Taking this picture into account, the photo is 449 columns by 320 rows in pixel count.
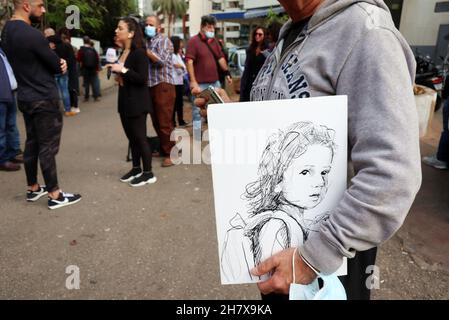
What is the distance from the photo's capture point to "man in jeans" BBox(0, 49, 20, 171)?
14.9 feet

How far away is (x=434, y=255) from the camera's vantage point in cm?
279

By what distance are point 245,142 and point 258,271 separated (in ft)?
1.27

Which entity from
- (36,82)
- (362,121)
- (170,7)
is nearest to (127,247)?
(36,82)

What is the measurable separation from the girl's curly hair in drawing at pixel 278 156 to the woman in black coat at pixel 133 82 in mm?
3186

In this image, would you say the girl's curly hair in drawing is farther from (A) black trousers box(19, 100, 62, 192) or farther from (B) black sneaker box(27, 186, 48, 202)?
(B) black sneaker box(27, 186, 48, 202)

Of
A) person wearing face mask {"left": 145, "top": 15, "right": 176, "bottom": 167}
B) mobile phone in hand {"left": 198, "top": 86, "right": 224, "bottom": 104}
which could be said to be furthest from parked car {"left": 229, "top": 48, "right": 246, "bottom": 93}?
mobile phone in hand {"left": 198, "top": 86, "right": 224, "bottom": 104}

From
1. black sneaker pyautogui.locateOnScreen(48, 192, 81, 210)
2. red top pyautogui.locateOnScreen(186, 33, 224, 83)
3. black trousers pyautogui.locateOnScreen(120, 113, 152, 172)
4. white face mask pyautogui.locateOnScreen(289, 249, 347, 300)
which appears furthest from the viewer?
red top pyautogui.locateOnScreen(186, 33, 224, 83)

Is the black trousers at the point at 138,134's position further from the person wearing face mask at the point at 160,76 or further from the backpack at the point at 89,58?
the backpack at the point at 89,58

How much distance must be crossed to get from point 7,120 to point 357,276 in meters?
5.22

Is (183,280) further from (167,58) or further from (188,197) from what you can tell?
(167,58)

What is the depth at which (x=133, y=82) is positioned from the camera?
390 cm

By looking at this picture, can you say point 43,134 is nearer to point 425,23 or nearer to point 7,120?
point 7,120

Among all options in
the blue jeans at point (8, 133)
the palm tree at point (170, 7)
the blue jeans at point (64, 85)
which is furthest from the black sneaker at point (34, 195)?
the palm tree at point (170, 7)
